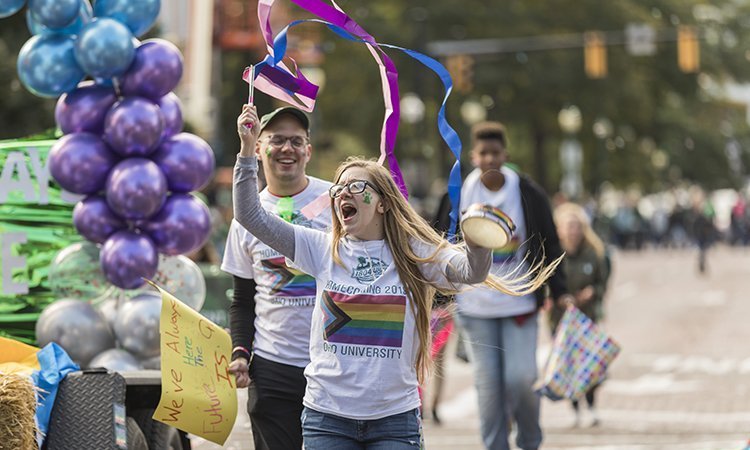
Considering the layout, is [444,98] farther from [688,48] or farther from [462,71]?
[688,48]

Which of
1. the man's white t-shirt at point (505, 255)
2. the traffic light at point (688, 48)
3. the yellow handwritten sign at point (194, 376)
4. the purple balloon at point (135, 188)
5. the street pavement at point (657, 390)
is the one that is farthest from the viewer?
the traffic light at point (688, 48)

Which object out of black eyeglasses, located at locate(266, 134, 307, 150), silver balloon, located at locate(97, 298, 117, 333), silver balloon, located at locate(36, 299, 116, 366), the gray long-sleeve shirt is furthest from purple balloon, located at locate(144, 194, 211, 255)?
the gray long-sleeve shirt

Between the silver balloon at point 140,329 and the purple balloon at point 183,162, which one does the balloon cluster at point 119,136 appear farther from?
the silver balloon at point 140,329

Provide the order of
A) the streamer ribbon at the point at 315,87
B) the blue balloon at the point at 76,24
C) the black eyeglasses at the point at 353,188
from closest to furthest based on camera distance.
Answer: the black eyeglasses at the point at 353,188
the streamer ribbon at the point at 315,87
the blue balloon at the point at 76,24

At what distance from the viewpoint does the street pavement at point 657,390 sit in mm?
10602

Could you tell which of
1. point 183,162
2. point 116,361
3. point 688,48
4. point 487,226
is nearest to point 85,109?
point 183,162

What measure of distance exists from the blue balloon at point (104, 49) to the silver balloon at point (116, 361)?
1.72 meters

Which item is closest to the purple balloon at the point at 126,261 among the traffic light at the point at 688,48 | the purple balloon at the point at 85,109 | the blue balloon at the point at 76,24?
the purple balloon at the point at 85,109

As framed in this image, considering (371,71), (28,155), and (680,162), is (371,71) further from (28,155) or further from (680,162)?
(28,155)

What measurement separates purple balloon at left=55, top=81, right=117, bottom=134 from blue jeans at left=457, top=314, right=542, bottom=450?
240 cm

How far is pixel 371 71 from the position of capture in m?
42.3

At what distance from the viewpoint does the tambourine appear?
458cm

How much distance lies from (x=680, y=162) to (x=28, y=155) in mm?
53753

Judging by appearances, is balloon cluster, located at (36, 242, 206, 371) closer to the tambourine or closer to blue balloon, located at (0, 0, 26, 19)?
blue balloon, located at (0, 0, 26, 19)
